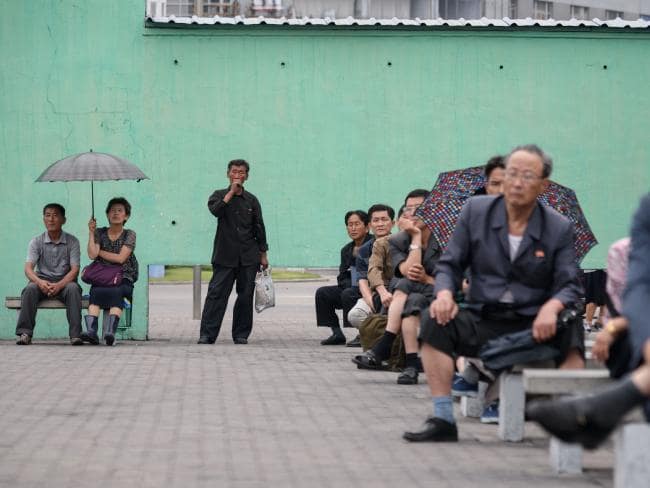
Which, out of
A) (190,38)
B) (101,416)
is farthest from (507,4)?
(101,416)

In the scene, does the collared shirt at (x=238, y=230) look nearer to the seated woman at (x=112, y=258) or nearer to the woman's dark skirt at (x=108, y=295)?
the seated woman at (x=112, y=258)

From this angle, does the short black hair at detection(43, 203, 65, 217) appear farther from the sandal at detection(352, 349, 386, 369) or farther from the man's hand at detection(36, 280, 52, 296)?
the sandal at detection(352, 349, 386, 369)

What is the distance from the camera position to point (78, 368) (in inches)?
551

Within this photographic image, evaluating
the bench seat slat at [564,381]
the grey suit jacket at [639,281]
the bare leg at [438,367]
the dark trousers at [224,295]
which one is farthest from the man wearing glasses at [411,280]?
the grey suit jacket at [639,281]

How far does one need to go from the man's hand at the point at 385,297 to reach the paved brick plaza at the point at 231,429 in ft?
2.26

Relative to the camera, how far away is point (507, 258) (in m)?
8.68

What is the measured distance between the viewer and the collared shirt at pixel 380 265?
14.6 metres

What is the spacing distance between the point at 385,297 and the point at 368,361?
2.40ft

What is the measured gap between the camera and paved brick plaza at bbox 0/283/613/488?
7492mm

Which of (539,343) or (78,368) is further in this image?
(78,368)

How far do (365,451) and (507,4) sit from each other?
12.3 m

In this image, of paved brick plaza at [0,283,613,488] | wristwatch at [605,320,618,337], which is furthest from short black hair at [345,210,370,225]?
wristwatch at [605,320,618,337]

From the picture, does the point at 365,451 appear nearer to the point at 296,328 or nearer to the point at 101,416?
the point at 101,416

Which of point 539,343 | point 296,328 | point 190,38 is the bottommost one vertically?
point 296,328
